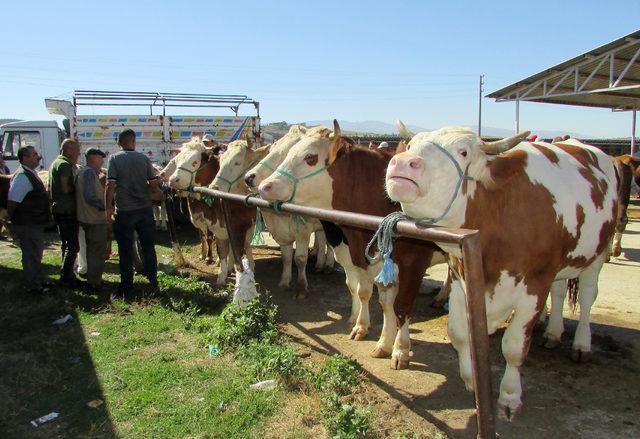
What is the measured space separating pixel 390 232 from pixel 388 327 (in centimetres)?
241

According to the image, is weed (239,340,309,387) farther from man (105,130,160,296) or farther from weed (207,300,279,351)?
man (105,130,160,296)

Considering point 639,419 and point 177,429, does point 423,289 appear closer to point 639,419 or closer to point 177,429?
point 639,419

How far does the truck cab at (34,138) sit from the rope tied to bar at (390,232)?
1437 cm

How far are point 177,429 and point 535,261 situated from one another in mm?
2675

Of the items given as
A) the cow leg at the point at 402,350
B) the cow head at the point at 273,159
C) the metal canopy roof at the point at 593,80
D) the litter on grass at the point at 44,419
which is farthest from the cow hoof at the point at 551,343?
the metal canopy roof at the point at 593,80

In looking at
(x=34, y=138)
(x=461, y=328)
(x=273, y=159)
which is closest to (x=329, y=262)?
(x=273, y=159)

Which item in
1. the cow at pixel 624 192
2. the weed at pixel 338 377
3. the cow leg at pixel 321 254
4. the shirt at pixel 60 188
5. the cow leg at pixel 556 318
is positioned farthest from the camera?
the cow leg at pixel 321 254

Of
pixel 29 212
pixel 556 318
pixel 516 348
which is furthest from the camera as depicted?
pixel 29 212

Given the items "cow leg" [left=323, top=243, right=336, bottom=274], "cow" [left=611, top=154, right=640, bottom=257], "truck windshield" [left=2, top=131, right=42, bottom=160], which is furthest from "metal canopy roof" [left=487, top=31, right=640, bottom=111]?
"truck windshield" [left=2, top=131, right=42, bottom=160]

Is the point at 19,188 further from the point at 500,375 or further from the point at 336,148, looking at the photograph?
the point at 500,375

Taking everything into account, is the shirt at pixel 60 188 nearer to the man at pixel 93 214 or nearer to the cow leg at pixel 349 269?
the man at pixel 93 214

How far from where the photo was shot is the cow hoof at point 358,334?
5.09 meters

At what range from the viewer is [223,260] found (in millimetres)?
7328

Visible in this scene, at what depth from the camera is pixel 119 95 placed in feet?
44.2
